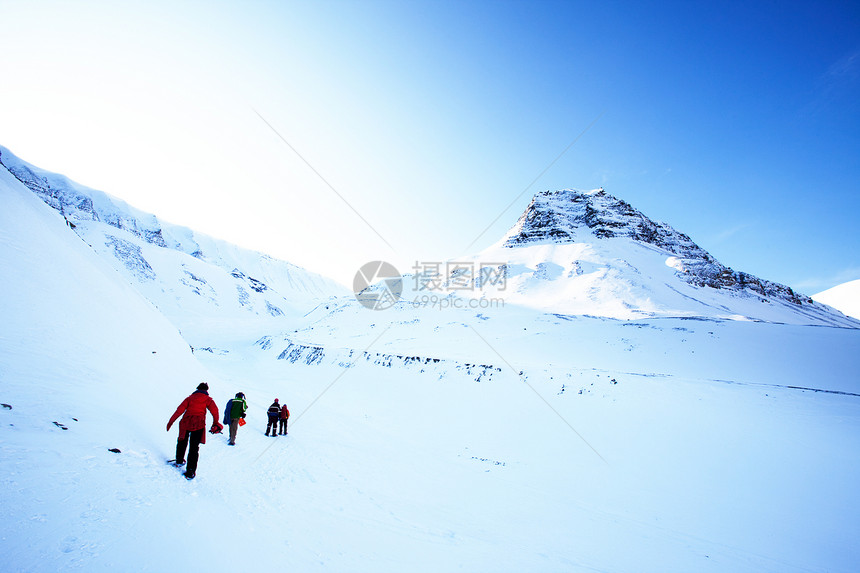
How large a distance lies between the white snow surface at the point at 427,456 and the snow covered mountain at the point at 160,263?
24370mm

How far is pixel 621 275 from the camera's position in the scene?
44.4 meters

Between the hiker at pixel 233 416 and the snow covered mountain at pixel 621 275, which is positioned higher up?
the snow covered mountain at pixel 621 275

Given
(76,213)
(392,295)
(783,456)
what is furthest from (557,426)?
(76,213)

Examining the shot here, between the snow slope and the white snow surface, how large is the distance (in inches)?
4359

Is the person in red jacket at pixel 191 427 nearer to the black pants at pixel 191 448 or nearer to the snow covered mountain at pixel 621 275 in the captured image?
the black pants at pixel 191 448

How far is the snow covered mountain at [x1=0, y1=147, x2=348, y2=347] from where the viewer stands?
64188mm

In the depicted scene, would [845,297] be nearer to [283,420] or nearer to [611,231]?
[611,231]

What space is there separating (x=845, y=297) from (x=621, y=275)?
10824cm

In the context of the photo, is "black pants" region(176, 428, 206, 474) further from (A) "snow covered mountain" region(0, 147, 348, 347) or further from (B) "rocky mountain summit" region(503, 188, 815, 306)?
(B) "rocky mountain summit" region(503, 188, 815, 306)

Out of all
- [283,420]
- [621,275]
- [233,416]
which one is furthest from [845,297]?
[233,416]

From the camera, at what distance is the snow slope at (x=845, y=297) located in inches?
3349

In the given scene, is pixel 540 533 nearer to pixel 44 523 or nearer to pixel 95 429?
pixel 44 523

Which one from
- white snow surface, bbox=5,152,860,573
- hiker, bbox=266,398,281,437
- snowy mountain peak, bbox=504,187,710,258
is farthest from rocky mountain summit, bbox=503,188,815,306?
hiker, bbox=266,398,281,437

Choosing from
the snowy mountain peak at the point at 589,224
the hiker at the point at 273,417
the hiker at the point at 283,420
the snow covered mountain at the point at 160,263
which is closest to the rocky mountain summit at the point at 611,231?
the snowy mountain peak at the point at 589,224
